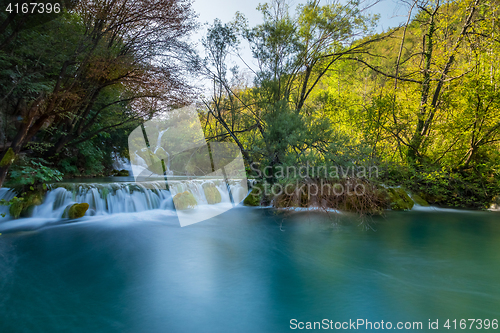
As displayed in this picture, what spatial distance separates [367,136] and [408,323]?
692 centimetres

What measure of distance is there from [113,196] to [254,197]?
5088mm

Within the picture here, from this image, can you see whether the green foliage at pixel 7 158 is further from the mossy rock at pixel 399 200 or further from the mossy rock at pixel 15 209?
the mossy rock at pixel 399 200

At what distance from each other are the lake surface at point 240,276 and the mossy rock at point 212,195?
325 centimetres

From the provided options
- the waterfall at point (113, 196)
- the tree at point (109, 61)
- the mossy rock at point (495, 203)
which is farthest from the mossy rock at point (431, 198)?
the tree at point (109, 61)

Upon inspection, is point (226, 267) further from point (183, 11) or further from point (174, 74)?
point (183, 11)

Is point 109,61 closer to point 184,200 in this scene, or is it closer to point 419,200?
point 184,200

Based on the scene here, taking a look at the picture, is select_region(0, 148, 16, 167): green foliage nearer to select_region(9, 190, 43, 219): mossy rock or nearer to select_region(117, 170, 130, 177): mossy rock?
select_region(9, 190, 43, 219): mossy rock

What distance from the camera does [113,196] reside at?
896 centimetres

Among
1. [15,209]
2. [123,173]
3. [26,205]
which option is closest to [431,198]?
[26,205]

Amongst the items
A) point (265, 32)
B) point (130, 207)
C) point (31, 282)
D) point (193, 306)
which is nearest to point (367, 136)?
point (265, 32)

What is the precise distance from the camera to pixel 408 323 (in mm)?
Result: 2980

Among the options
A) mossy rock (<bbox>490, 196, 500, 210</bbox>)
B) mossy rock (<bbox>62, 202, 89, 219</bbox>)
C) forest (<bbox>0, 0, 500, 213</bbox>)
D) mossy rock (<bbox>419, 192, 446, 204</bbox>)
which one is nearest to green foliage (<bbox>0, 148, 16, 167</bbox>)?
forest (<bbox>0, 0, 500, 213</bbox>)

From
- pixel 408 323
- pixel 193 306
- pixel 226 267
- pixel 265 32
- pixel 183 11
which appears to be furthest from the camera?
pixel 265 32

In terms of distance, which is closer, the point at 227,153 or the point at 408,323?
the point at 408,323
